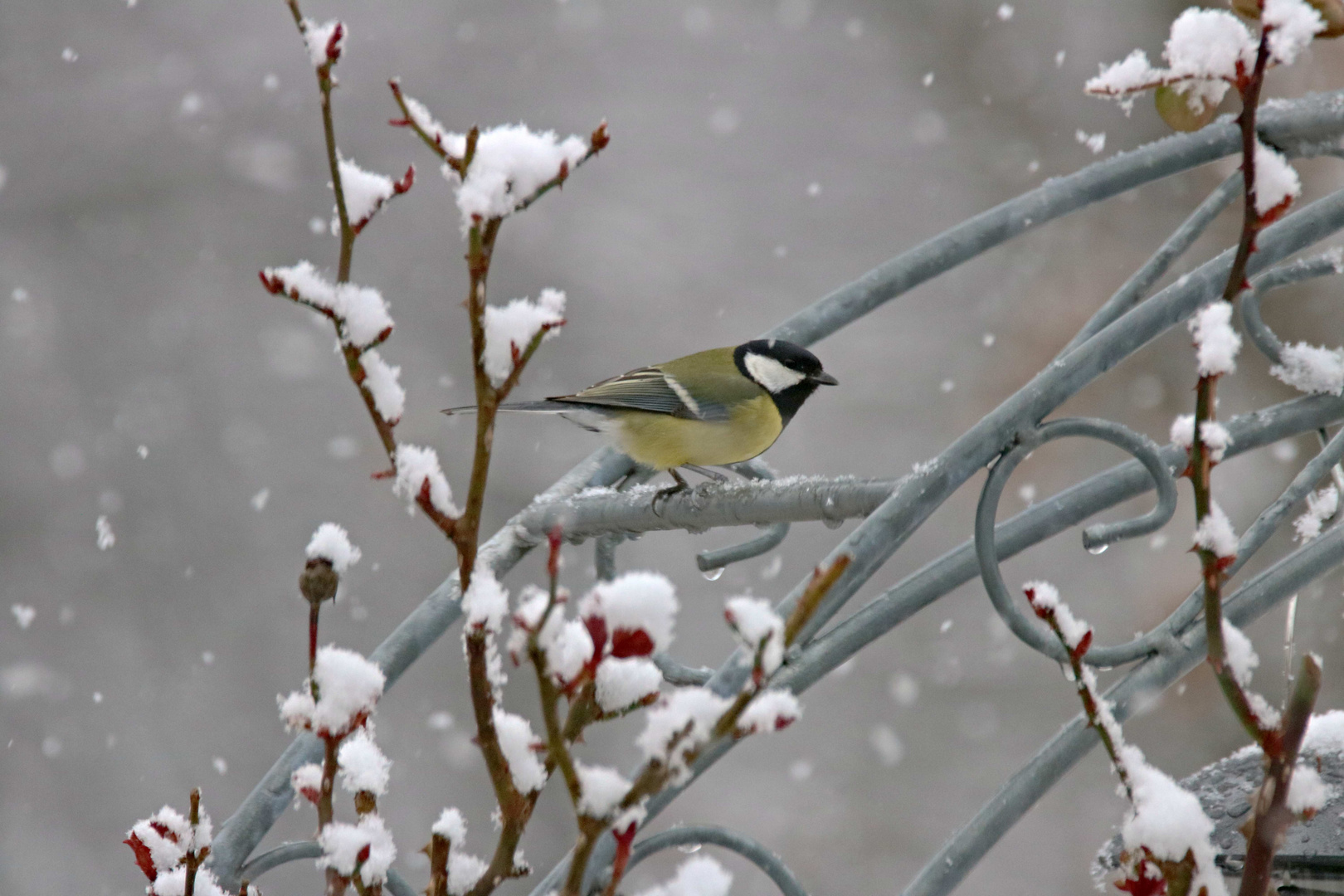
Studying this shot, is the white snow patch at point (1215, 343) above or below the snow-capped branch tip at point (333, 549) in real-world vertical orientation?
above

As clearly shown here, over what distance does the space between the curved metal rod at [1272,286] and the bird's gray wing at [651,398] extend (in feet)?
2.99

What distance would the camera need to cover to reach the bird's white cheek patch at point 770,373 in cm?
192

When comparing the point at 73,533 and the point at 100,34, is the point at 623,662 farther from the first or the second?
the point at 100,34

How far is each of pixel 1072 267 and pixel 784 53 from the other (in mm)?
1734

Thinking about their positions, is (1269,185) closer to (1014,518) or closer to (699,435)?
(1014,518)

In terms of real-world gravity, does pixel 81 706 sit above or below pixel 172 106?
below

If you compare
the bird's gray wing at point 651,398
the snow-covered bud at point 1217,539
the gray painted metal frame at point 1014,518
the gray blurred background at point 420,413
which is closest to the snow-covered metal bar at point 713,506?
the gray painted metal frame at point 1014,518

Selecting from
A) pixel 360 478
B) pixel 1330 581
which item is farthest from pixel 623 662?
pixel 360 478

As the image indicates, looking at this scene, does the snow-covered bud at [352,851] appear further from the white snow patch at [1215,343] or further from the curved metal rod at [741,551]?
the curved metal rod at [741,551]

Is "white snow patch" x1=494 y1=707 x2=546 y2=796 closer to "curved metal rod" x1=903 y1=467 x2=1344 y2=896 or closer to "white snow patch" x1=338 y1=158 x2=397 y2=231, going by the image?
"white snow patch" x1=338 y1=158 x2=397 y2=231

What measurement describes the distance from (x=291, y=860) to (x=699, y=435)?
101 cm

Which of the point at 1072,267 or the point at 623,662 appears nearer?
the point at 623,662

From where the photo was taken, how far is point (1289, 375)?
100 centimetres

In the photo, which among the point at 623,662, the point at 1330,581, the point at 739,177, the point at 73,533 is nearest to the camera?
the point at 623,662
